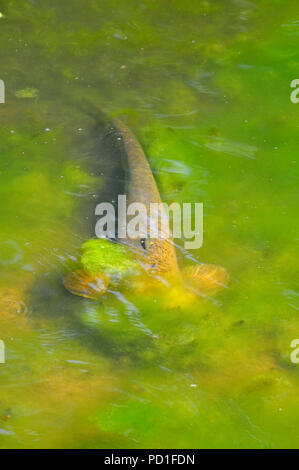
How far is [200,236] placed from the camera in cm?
410

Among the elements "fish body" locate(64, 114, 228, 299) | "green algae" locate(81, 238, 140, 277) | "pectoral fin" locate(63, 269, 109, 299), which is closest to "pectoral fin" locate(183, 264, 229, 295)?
"fish body" locate(64, 114, 228, 299)

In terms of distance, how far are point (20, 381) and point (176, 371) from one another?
2.68 ft

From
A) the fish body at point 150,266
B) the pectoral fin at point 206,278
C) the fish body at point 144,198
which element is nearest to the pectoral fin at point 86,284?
the fish body at point 150,266

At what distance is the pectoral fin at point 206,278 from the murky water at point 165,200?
0.06 m

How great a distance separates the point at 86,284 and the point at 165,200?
967mm

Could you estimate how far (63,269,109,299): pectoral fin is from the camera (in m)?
3.73

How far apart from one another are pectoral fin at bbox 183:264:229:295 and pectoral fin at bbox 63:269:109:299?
0.51 m

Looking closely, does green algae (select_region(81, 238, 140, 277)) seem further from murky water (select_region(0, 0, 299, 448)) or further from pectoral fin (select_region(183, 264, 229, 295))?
pectoral fin (select_region(183, 264, 229, 295))

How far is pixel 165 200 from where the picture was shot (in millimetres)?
4398

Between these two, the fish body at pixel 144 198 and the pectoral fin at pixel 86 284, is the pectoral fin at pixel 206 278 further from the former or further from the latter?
the pectoral fin at pixel 86 284

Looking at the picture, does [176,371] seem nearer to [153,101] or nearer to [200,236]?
[200,236]

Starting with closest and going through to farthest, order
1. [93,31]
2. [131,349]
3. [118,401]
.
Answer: [118,401]
[131,349]
[93,31]

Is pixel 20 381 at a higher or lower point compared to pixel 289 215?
lower

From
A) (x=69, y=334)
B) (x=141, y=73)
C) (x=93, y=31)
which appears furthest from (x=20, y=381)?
(x=93, y=31)
